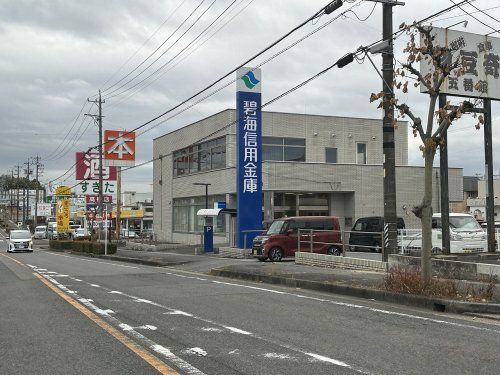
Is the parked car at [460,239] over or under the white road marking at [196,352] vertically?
over

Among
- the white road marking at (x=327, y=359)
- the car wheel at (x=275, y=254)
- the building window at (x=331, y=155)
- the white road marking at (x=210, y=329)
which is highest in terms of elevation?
the building window at (x=331, y=155)

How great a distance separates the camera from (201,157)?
4306 cm

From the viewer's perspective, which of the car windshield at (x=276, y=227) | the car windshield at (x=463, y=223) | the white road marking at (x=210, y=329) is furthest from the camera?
the car windshield at (x=276, y=227)

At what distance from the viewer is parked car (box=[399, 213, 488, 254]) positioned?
776 inches

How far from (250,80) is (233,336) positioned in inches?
766

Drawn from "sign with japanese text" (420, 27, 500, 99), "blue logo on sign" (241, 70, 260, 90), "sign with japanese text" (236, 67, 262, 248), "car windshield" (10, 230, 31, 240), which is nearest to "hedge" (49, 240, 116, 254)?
"car windshield" (10, 230, 31, 240)

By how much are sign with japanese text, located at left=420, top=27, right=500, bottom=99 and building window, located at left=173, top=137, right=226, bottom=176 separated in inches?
897

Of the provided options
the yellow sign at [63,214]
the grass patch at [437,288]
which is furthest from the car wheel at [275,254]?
the yellow sign at [63,214]

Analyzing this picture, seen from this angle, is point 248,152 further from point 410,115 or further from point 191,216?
point 191,216

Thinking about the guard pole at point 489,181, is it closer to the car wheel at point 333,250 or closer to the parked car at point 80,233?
the car wheel at point 333,250

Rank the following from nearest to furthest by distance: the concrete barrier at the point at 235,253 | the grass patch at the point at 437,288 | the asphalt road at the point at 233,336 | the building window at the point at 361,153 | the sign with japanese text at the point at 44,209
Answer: the asphalt road at the point at 233,336, the grass patch at the point at 437,288, the concrete barrier at the point at 235,253, the building window at the point at 361,153, the sign with japanese text at the point at 44,209

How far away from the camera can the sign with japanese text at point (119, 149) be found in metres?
38.3

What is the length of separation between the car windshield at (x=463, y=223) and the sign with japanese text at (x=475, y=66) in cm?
526

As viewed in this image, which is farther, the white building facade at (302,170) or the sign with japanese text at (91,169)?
the sign with japanese text at (91,169)
